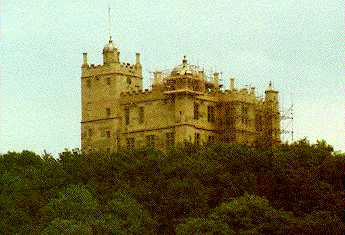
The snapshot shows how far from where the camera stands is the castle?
118 metres

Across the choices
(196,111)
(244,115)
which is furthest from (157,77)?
(244,115)

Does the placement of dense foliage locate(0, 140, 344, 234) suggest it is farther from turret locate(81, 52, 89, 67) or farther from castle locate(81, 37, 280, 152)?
turret locate(81, 52, 89, 67)

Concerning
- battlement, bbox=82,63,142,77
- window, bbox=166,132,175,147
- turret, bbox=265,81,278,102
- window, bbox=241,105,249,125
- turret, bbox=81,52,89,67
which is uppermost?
turret, bbox=81,52,89,67

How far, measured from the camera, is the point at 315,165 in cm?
9262

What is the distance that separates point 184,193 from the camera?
91.1 metres

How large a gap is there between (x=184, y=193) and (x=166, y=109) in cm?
2865

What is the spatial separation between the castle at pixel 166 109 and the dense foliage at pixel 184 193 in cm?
1707

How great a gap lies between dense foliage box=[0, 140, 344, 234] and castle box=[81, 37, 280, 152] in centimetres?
1707

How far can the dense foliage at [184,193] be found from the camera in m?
84.6

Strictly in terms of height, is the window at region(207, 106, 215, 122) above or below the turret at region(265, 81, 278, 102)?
below

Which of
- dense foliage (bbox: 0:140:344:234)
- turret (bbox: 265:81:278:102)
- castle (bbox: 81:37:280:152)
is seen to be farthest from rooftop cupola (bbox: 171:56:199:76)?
dense foliage (bbox: 0:140:344:234)

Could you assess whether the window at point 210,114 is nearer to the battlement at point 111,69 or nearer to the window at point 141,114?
the window at point 141,114

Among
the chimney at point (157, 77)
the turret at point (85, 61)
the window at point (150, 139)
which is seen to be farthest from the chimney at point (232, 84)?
the turret at point (85, 61)

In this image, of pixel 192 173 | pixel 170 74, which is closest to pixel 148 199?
pixel 192 173
